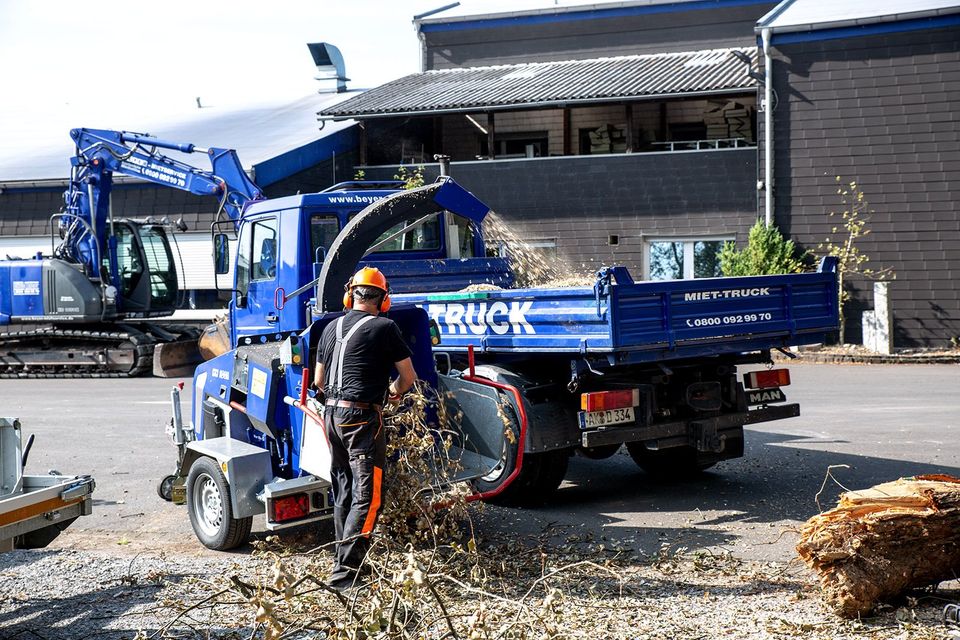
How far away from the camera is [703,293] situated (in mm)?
8117

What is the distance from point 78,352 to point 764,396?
1516cm

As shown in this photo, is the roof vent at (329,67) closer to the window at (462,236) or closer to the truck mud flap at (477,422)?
the window at (462,236)

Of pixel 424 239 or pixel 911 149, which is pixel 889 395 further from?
pixel 911 149

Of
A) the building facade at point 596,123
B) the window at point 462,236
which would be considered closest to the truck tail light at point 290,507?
the window at point 462,236

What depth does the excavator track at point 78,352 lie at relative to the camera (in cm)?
1988

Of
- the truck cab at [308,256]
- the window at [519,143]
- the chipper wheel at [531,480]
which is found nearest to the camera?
the chipper wheel at [531,480]

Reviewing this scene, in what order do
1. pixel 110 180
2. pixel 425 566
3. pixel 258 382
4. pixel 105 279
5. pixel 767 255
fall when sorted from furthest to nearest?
1. pixel 767 255
2. pixel 105 279
3. pixel 110 180
4. pixel 258 382
5. pixel 425 566

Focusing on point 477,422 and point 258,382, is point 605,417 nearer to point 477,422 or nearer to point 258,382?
point 477,422

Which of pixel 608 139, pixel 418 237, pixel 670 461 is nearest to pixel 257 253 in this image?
pixel 418 237

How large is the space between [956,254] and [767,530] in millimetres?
15115

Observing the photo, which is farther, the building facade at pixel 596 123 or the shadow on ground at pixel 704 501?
the building facade at pixel 596 123

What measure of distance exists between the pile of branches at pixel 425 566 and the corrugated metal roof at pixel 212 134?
60.3 ft

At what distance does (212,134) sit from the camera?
31.3 metres

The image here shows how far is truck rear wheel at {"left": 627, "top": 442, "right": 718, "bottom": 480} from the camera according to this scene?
9438 millimetres
